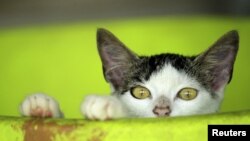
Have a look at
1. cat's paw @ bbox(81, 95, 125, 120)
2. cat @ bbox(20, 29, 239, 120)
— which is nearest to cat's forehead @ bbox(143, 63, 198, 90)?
cat @ bbox(20, 29, 239, 120)

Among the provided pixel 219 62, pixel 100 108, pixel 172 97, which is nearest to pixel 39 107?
pixel 100 108

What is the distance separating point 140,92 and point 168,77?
50 millimetres

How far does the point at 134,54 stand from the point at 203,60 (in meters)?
0.12

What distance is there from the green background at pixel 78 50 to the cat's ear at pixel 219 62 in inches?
0.9

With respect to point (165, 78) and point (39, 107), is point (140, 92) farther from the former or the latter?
point (39, 107)

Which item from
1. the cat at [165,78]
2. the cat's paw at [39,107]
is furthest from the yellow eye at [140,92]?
the cat's paw at [39,107]

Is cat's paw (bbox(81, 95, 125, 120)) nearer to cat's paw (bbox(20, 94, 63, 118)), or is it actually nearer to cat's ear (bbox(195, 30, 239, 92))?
cat's paw (bbox(20, 94, 63, 118))


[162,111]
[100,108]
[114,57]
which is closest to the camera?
[100,108]

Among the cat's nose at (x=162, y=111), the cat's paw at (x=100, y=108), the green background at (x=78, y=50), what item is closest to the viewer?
the cat's paw at (x=100, y=108)

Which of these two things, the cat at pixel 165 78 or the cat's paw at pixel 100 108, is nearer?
the cat's paw at pixel 100 108

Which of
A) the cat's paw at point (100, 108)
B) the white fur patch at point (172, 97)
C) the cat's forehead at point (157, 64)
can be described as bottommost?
the cat's paw at point (100, 108)

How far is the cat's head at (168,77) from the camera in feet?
2.40

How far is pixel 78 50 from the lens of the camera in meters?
0.87

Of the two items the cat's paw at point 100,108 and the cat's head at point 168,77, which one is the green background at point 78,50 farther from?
the cat's paw at point 100,108
